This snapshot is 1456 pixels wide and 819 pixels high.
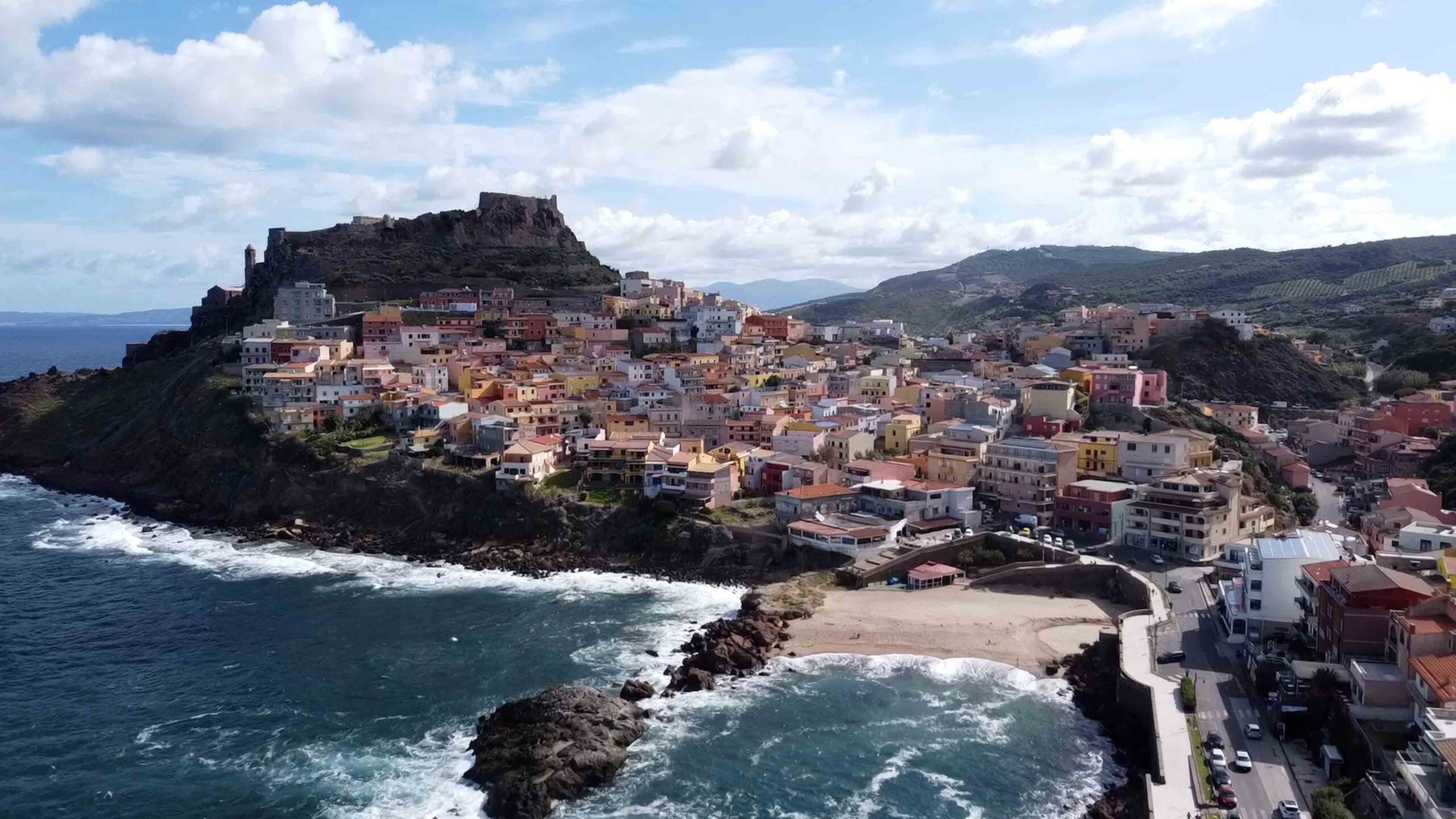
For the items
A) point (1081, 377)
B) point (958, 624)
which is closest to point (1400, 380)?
point (1081, 377)

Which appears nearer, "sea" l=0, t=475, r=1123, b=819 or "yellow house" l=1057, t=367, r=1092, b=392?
"sea" l=0, t=475, r=1123, b=819

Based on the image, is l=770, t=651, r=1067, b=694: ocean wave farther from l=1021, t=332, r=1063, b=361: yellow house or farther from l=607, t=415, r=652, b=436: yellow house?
l=1021, t=332, r=1063, b=361: yellow house

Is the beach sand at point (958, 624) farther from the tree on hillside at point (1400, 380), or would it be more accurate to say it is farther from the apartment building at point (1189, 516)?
the tree on hillside at point (1400, 380)

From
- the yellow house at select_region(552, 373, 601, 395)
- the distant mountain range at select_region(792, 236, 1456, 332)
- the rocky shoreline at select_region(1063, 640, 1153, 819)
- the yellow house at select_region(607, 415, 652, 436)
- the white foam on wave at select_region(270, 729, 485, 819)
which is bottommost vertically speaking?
the white foam on wave at select_region(270, 729, 485, 819)

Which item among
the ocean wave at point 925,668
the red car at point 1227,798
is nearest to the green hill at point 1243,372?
the ocean wave at point 925,668

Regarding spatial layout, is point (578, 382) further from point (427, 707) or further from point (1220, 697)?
point (1220, 697)

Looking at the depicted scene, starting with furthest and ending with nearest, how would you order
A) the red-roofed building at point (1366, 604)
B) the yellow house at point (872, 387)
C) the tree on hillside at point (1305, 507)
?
1. the yellow house at point (872, 387)
2. the tree on hillside at point (1305, 507)
3. the red-roofed building at point (1366, 604)

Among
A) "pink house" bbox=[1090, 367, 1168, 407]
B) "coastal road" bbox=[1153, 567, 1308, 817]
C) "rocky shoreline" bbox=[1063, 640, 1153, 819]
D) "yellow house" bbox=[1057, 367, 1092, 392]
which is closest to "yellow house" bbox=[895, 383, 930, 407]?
"yellow house" bbox=[1057, 367, 1092, 392]
